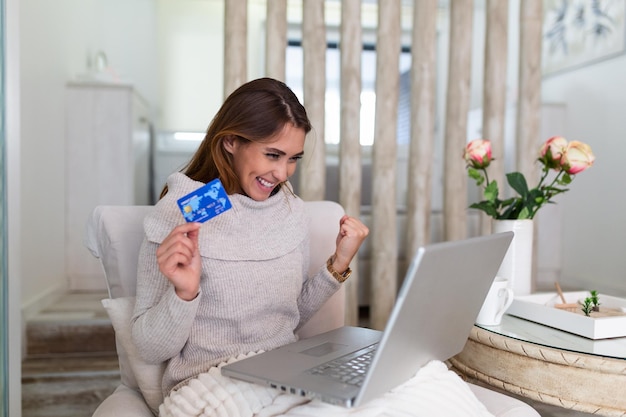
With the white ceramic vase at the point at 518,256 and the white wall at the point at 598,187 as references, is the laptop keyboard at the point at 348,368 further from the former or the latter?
the white wall at the point at 598,187

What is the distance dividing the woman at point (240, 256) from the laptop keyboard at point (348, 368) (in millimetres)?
204

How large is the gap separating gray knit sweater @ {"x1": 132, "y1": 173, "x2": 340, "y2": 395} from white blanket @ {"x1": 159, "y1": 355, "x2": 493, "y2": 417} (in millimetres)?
95

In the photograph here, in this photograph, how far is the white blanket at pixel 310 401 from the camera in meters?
0.80

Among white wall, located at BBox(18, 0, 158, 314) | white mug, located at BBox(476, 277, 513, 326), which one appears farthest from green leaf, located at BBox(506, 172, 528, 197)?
white wall, located at BBox(18, 0, 158, 314)

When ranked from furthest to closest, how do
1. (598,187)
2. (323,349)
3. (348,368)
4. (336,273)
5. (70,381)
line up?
(598,187)
(70,381)
(336,273)
(323,349)
(348,368)

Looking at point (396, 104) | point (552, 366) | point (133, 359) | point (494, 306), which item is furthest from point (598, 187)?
point (133, 359)

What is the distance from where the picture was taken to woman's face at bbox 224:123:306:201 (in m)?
1.10

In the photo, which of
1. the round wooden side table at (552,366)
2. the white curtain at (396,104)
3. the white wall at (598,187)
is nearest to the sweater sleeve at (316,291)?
the round wooden side table at (552,366)

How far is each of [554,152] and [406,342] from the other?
829 mm

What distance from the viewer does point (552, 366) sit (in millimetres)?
1023

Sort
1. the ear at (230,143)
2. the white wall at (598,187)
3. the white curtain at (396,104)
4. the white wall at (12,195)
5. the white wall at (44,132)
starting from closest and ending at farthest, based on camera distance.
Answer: the ear at (230,143), the white wall at (12,195), the white curtain at (396,104), the white wall at (44,132), the white wall at (598,187)

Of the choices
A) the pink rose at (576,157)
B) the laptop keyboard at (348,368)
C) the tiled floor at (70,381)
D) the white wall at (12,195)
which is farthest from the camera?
the tiled floor at (70,381)

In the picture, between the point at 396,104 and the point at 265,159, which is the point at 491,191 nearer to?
the point at 265,159

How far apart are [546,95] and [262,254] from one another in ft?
12.0
